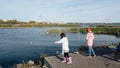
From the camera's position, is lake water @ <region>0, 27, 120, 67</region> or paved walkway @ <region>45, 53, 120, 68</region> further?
lake water @ <region>0, 27, 120, 67</region>

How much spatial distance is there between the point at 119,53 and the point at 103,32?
51.7 m

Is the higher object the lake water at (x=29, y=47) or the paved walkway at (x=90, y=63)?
the paved walkway at (x=90, y=63)

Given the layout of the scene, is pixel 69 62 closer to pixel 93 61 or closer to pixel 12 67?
pixel 93 61

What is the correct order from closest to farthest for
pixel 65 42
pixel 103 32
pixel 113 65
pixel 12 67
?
pixel 113 65 < pixel 65 42 < pixel 12 67 < pixel 103 32

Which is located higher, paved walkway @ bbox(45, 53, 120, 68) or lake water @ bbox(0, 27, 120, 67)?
paved walkway @ bbox(45, 53, 120, 68)

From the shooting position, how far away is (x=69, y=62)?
12.4m

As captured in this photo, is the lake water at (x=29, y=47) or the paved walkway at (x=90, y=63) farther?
the lake water at (x=29, y=47)

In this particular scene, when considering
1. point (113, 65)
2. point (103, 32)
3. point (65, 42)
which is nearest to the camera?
point (113, 65)

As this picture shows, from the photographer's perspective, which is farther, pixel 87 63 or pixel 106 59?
pixel 106 59

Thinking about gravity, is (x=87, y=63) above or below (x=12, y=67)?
above

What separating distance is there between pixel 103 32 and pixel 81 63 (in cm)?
5244

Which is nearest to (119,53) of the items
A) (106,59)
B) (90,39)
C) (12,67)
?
(106,59)

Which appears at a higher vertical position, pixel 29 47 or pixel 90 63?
pixel 90 63

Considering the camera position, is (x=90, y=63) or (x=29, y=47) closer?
(x=90, y=63)
